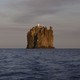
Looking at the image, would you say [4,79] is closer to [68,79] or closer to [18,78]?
[18,78]

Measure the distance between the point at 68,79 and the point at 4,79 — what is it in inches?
312

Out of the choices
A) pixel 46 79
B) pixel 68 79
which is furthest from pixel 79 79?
pixel 46 79

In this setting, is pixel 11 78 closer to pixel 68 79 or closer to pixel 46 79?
pixel 46 79

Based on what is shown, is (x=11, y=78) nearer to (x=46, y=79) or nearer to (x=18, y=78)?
(x=18, y=78)

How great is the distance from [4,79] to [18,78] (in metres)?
1.82

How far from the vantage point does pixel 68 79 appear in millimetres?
31953

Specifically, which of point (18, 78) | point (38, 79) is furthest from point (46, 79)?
point (18, 78)

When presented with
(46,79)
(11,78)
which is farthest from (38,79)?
(11,78)

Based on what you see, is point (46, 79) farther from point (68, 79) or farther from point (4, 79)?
point (4, 79)

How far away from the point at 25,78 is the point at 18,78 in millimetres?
886

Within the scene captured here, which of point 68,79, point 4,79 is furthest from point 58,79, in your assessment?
point 4,79

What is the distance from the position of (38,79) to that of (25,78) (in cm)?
187

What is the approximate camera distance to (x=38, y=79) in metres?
32.0

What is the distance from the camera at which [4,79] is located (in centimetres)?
3212
